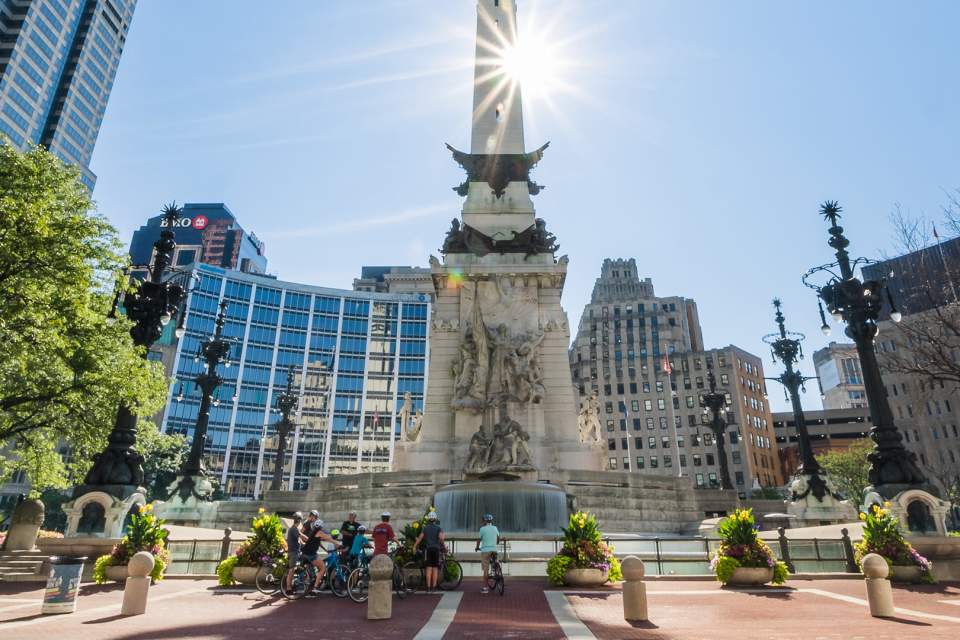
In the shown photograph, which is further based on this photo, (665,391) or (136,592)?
(665,391)

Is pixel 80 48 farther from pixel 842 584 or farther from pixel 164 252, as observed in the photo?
pixel 842 584

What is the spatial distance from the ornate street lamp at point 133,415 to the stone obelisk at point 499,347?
1184 cm

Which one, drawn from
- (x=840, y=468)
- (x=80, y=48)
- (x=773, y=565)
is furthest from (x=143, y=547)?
(x=80, y=48)

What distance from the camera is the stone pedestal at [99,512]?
13047mm

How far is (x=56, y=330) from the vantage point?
51.8 ft

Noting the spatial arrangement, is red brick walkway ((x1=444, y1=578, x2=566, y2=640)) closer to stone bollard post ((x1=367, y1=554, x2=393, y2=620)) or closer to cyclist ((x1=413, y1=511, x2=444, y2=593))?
cyclist ((x1=413, y1=511, x2=444, y2=593))

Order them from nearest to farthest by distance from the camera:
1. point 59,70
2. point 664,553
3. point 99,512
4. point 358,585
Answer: point 358,585 < point 99,512 < point 664,553 < point 59,70

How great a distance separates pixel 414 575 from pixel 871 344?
13686 millimetres

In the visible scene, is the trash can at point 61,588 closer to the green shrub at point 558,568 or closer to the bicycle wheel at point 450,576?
the bicycle wheel at point 450,576

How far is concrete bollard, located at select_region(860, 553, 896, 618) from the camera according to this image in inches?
337

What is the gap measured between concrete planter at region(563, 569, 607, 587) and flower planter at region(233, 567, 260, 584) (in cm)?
673

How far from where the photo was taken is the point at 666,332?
3666 inches

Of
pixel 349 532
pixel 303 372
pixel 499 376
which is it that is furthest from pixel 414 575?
pixel 303 372

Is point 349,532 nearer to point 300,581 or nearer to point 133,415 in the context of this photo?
point 300,581
